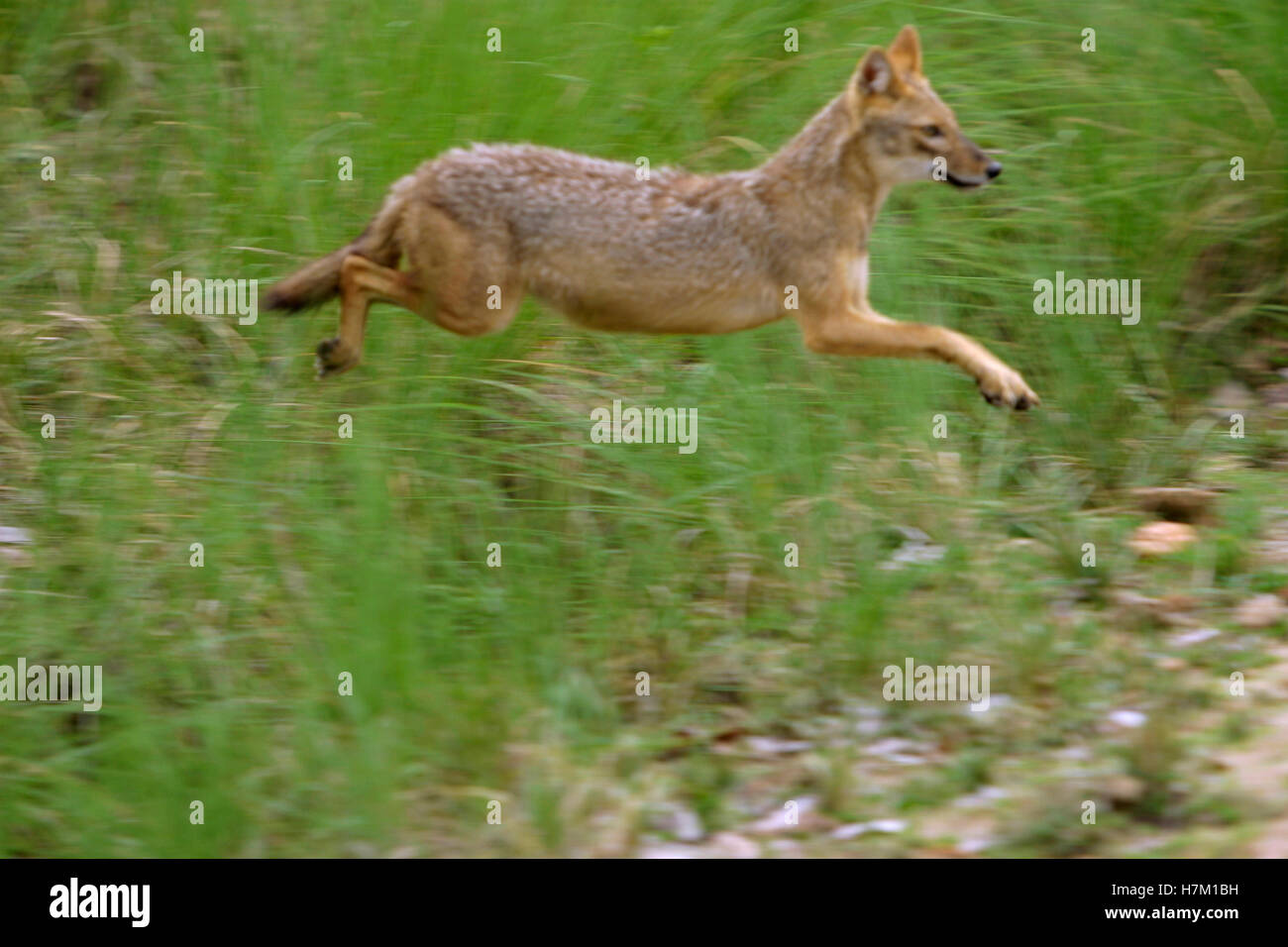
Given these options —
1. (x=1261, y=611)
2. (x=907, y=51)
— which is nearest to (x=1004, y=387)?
(x=1261, y=611)

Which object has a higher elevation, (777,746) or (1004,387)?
(1004,387)

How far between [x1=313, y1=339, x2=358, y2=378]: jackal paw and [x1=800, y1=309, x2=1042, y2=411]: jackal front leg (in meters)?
2.04

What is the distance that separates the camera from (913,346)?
21.0 feet

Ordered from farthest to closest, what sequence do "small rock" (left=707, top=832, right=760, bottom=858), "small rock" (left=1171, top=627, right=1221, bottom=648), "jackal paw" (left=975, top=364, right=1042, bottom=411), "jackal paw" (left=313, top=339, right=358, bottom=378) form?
"jackal paw" (left=313, top=339, right=358, bottom=378) < "jackal paw" (left=975, top=364, right=1042, bottom=411) < "small rock" (left=1171, top=627, right=1221, bottom=648) < "small rock" (left=707, top=832, right=760, bottom=858)

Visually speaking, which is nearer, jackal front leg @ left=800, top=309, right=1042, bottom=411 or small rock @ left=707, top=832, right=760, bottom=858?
small rock @ left=707, top=832, right=760, bottom=858

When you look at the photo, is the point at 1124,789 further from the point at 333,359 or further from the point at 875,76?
the point at 333,359

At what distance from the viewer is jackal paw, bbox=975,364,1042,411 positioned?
6.21 meters

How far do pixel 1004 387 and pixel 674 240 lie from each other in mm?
1585

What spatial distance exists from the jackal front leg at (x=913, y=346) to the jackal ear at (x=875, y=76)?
100 cm

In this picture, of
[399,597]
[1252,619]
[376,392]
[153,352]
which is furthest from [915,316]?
[153,352]

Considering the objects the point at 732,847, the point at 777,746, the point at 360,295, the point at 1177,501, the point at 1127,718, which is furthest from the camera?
the point at 1177,501

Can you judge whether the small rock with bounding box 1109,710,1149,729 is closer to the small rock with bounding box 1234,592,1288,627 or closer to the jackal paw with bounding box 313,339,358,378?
the small rock with bounding box 1234,592,1288,627

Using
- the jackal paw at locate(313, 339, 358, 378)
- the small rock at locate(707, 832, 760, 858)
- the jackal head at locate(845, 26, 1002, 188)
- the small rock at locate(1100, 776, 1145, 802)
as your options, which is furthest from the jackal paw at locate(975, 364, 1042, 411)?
the jackal paw at locate(313, 339, 358, 378)

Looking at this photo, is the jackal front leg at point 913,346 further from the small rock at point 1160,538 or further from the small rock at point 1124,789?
the small rock at point 1124,789
